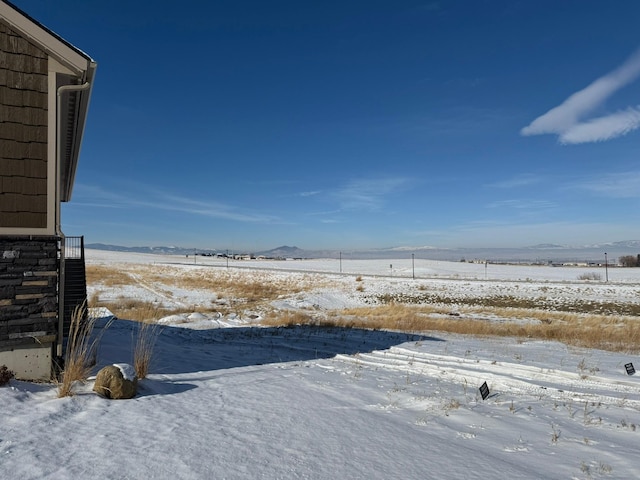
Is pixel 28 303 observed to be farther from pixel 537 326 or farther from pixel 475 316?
pixel 475 316

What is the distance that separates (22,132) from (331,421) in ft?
21.0

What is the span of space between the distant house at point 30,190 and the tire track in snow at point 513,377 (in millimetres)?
5915

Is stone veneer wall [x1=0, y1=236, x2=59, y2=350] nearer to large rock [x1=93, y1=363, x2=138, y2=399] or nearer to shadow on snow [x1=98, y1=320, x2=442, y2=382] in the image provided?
shadow on snow [x1=98, y1=320, x2=442, y2=382]

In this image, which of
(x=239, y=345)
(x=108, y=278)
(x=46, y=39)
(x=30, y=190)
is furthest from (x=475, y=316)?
(x=108, y=278)

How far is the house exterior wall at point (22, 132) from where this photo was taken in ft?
20.4

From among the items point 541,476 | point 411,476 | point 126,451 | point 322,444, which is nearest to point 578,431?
point 541,476

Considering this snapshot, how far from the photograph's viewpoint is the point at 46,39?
6.48 metres

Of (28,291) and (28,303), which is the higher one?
(28,291)

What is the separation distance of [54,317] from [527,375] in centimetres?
872

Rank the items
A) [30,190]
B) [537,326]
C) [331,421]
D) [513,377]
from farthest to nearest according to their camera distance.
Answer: [537,326], [513,377], [30,190], [331,421]

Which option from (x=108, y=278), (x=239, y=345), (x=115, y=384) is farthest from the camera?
(x=108, y=278)

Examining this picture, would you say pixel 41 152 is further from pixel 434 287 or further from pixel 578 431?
pixel 434 287

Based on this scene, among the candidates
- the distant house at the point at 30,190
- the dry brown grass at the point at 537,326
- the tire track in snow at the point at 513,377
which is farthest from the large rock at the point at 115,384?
the dry brown grass at the point at 537,326

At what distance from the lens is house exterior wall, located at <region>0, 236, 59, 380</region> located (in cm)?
608
